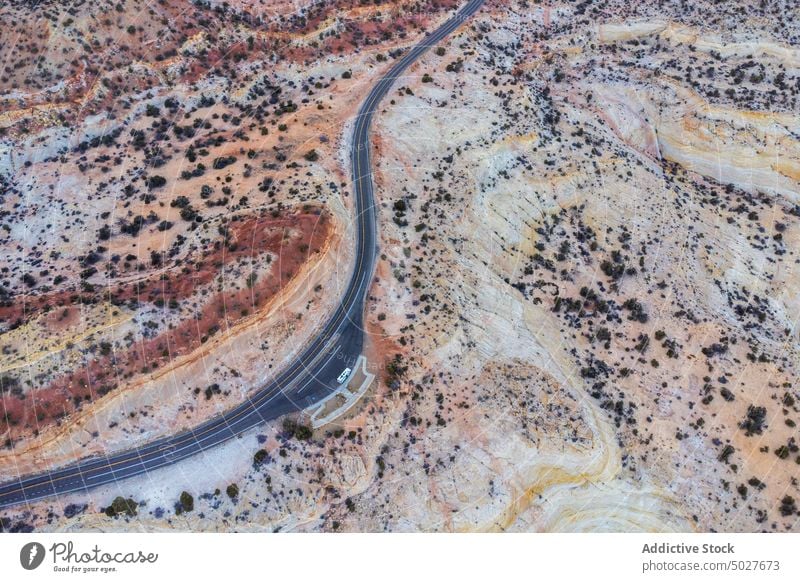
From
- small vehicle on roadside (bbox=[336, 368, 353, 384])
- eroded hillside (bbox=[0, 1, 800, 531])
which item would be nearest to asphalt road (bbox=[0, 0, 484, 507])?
small vehicle on roadside (bbox=[336, 368, 353, 384])

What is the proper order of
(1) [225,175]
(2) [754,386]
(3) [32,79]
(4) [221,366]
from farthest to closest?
(3) [32,79] < (1) [225,175] < (2) [754,386] < (4) [221,366]

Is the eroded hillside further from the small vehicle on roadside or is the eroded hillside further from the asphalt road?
the small vehicle on roadside

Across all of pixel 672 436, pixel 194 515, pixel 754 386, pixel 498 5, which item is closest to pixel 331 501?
pixel 194 515

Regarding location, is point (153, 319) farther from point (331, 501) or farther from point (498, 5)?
point (498, 5)

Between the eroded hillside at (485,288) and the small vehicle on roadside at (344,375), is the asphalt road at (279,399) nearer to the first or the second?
the small vehicle on roadside at (344,375)

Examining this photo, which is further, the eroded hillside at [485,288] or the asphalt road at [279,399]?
the eroded hillside at [485,288]

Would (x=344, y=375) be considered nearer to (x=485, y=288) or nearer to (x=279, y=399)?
(x=279, y=399)

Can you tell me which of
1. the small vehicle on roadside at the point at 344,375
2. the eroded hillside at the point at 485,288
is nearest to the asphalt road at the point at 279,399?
the small vehicle on roadside at the point at 344,375

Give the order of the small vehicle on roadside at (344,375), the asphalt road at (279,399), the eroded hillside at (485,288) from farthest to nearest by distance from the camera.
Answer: the small vehicle on roadside at (344,375) → the eroded hillside at (485,288) → the asphalt road at (279,399)
